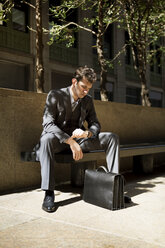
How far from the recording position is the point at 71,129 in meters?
4.19

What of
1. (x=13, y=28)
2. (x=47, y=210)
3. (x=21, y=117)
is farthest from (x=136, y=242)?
(x=13, y=28)

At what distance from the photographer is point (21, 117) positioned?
4637 mm

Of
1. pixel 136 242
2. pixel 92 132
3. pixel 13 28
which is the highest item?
pixel 13 28

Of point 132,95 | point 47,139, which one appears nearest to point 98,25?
point 47,139

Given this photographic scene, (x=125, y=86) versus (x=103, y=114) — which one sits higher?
(x=125, y=86)

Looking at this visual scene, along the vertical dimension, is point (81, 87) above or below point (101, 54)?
below

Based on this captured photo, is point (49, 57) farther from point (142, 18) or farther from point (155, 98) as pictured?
point (155, 98)

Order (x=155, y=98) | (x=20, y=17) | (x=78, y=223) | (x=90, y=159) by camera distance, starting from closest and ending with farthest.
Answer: (x=78, y=223) → (x=90, y=159) → (x=20, y=17) → (x=155, y=98)

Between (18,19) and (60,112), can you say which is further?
(18,19)

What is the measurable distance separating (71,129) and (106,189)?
102cm

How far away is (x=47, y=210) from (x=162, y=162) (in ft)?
18.1

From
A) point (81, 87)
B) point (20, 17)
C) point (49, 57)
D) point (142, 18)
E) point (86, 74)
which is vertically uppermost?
point (20, 17)

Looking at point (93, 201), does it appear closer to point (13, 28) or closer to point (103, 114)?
point (103, 114)

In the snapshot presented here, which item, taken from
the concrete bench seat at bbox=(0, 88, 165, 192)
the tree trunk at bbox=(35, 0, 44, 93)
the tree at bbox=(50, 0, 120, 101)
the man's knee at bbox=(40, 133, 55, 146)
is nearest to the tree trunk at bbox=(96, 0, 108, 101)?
the tree at bbox=(50, 0, 120, 101)
